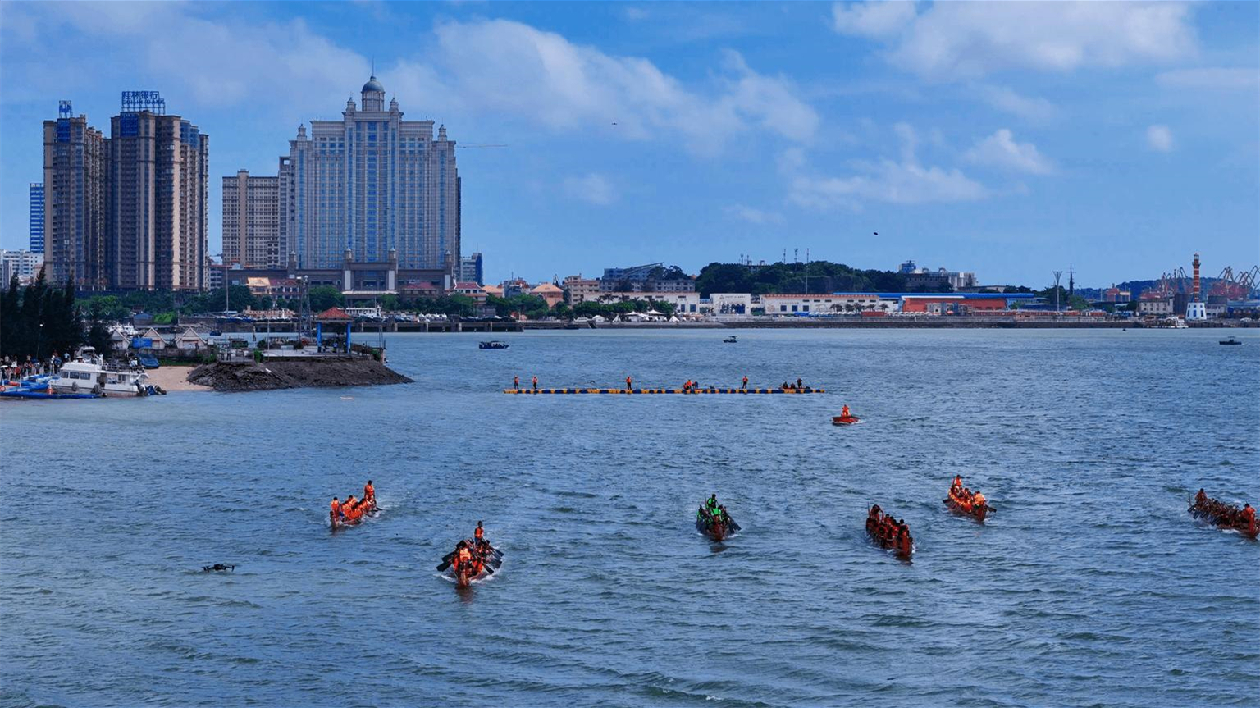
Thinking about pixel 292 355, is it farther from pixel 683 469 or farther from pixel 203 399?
pixel 683 469

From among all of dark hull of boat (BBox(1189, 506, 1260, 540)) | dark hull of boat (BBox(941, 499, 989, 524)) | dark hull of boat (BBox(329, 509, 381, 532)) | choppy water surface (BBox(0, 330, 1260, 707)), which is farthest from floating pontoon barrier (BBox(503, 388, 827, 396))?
dark hull of boat (BBox(1189, 506, 1260, 540))

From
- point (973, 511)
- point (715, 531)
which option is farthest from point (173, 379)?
point (973, 511)

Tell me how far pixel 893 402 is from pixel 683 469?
52.4 metres

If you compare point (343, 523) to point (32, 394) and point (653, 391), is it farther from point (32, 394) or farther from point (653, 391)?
point (653, 391)

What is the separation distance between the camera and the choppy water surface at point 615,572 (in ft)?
115

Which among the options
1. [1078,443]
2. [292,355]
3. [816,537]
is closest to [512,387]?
[292,355]

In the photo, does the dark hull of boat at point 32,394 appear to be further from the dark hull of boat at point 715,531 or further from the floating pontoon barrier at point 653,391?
the dark hull of boat at point 715,531

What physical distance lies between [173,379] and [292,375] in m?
11.0

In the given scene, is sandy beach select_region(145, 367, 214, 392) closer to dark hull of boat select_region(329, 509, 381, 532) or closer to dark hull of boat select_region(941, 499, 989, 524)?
dark hull of boat select_region(329, 509, 381, 532)

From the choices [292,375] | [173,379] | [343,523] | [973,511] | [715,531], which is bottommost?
[343,523]

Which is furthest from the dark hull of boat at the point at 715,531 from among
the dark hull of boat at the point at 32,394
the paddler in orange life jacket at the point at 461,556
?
the dark hull of boat at the point at 32,394

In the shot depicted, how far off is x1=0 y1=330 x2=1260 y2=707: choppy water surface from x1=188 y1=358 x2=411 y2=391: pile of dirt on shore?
3144 cm

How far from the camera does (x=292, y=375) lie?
419 feet

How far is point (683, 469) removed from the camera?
72000mm
